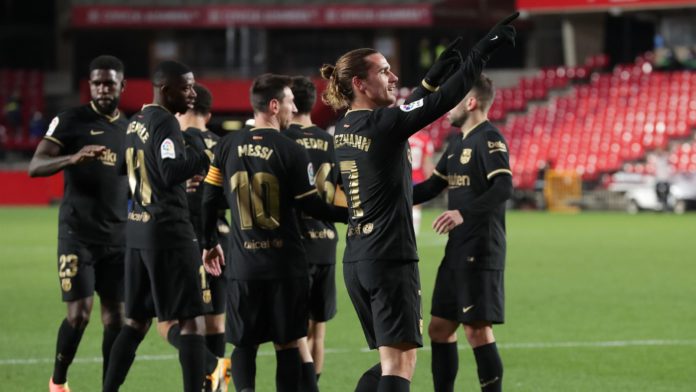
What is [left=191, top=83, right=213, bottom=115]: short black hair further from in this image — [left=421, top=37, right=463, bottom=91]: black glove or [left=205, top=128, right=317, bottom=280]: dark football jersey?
[left=421, top=37, right=463, bottom=91]: black glove

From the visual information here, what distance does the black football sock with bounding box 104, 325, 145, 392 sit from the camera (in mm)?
7660

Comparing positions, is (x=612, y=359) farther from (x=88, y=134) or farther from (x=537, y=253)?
(x=537, y=253)

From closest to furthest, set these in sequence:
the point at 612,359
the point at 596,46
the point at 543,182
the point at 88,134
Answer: the point at 88,134 < the point at 612,359 < the point at 543,182 < the point at 596,46

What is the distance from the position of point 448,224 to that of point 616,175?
29.9 meters

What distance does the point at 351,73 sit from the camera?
20.4 feet

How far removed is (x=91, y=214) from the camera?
8.41 m

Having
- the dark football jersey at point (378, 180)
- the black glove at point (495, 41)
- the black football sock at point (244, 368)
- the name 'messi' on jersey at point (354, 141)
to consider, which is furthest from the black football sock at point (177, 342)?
the black glove at point (495, 41)

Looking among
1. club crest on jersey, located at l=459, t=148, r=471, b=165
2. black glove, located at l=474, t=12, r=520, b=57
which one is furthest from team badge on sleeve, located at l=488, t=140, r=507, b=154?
black glove, located at l=474, t=12, r=520, b=57

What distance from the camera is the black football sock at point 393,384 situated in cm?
609

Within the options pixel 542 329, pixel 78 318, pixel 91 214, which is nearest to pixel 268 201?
pixel 91 214

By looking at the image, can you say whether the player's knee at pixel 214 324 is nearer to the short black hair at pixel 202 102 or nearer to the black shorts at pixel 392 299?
the short black hair at pixel 202 102

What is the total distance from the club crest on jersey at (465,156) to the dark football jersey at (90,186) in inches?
90.4

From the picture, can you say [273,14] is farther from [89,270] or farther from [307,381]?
[307,381]

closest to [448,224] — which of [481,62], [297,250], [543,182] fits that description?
[297,250]
